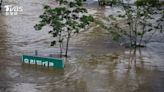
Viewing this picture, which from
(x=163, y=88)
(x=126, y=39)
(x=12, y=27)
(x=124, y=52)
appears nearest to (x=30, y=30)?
(x=12, y=27)

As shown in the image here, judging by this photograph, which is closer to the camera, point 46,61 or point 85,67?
point 46,61

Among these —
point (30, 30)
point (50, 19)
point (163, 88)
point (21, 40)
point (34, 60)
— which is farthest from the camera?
point (30, 30)

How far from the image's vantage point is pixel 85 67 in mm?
19281

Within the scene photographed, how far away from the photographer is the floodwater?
16202 mm

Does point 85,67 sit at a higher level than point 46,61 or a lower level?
lower

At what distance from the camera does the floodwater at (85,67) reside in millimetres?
16202

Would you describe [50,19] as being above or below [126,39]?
above

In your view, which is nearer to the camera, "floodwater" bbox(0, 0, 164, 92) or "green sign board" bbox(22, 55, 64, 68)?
"floodwater" bbox(0, 0, 164, 92)

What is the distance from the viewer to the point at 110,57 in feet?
70.2

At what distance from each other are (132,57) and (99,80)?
4890mm

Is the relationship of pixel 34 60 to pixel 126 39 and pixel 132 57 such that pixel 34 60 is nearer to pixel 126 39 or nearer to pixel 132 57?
pixel 132 57

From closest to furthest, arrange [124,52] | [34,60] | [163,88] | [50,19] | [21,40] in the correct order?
1. [163,88]
2. [34,60]
3. [50,19]
4. [124,52]
5. [21,40]

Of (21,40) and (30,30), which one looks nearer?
(21,40)

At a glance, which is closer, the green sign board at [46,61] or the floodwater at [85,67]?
the floodwater at [85,67]
